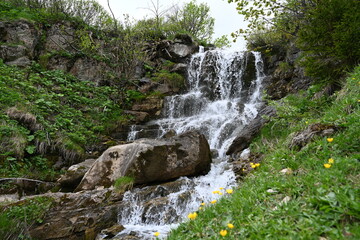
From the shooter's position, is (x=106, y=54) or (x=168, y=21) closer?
(x=106, y=54)

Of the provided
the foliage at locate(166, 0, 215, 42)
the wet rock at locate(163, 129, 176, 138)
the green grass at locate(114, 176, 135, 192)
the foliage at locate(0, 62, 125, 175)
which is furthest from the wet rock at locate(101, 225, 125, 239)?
the foliage at locate(166, 0, 215, 42)

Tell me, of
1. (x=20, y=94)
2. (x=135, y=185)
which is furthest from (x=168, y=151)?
(x=20, y=94)

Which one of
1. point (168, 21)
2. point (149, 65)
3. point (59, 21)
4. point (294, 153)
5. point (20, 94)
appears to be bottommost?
point (294, 153)

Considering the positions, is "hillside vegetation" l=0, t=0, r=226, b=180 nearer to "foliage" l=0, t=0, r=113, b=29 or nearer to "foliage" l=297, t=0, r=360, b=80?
"foliage" l=0, t=0, r=113, b=29

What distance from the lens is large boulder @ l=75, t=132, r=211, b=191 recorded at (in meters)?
5.54

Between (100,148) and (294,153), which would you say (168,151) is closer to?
(294,153)

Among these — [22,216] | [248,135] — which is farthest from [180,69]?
[22,216]

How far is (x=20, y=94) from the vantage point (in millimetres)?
8273

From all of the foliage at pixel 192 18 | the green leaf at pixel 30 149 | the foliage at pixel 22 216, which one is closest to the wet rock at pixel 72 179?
the foliage at pixel 22 216

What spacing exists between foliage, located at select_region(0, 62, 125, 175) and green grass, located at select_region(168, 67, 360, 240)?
680cm

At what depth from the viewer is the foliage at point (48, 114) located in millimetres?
6766

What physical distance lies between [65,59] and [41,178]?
9.03 m

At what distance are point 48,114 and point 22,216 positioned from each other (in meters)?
5.35

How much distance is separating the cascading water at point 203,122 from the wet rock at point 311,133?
176 cm
